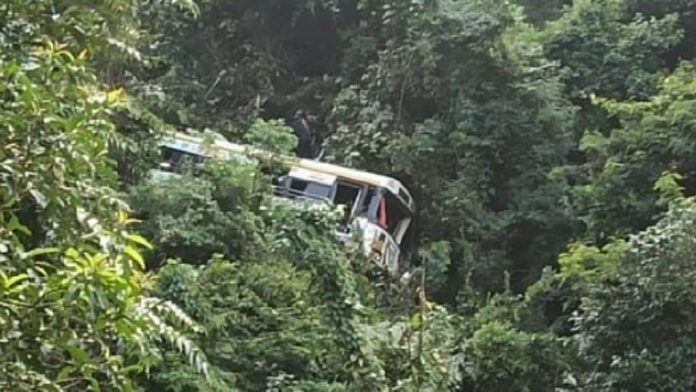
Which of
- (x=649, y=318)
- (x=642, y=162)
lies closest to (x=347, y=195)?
(x=642, y=162)

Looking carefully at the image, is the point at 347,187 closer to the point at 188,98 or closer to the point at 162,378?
the point at 188,98

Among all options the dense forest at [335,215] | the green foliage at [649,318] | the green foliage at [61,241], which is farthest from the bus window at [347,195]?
the green foliage at [61,241]

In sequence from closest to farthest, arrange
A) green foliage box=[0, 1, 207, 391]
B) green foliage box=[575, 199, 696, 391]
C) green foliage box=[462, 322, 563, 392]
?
green foliage box=[0, 1, 207, 391] < green foliage box=[575, 199, 696, 391] < green foliage box=[462, 322, 563, 392]

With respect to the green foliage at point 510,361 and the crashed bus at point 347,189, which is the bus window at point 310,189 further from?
the green foliage at point 510,361

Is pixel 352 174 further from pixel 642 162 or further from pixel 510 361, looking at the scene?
pixel 510 361

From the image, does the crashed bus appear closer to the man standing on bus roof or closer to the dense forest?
the dense forest

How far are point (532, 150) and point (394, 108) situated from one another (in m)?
1.61

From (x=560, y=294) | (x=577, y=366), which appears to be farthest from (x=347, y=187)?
(x=577, y=366)

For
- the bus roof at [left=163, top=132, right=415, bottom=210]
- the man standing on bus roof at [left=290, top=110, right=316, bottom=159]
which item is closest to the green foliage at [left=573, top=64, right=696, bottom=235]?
the bus roof at [left=163, top=132, right=415, bottom=210]

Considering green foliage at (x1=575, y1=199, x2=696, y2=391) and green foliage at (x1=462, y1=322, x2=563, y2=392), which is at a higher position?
green foliage at (x1=575, y1=199, x2=696, y2=391)

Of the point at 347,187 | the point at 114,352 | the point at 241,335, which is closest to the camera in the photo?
the point at 114,352

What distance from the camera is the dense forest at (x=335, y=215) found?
241 centimetres

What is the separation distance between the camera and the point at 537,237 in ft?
31.3

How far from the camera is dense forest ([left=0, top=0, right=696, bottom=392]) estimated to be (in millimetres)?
2408
